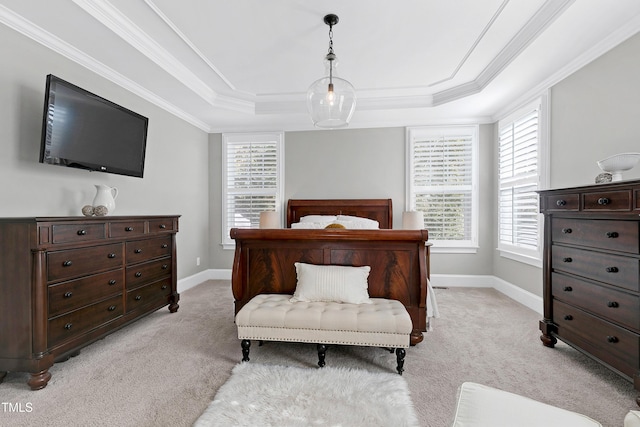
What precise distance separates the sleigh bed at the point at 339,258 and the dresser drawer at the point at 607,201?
43.7 inches

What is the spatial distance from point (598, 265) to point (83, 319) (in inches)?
146

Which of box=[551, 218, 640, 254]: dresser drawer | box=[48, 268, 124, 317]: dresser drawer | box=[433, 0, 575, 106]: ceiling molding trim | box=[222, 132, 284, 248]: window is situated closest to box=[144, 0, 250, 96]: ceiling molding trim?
box=[222, 132, 284, 248]: window

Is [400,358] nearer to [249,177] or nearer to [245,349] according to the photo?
Result: [245,349]

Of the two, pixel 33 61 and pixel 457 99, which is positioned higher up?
pixel 457 99

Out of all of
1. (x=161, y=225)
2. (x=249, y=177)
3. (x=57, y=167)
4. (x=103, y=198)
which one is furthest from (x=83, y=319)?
(x=249, y=177)

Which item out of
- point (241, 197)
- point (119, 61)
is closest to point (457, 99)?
point (241, 197)

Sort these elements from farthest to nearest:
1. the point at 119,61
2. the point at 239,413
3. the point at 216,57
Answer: the point at 216,57 → the point at 119,61 → the point at 239,413

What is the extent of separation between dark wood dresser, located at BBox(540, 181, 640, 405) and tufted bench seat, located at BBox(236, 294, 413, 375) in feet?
4.11

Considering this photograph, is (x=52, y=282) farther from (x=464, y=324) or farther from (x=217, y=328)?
(x=464, y=324)

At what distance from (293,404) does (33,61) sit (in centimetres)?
322

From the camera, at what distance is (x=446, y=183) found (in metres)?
4.80

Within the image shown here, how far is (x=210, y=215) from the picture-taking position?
5.32 meters

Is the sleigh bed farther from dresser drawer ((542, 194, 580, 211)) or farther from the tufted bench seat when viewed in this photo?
dresser drawer ((542, 194, 580, 211))

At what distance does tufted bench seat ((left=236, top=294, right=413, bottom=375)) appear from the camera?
2078 millimetres
